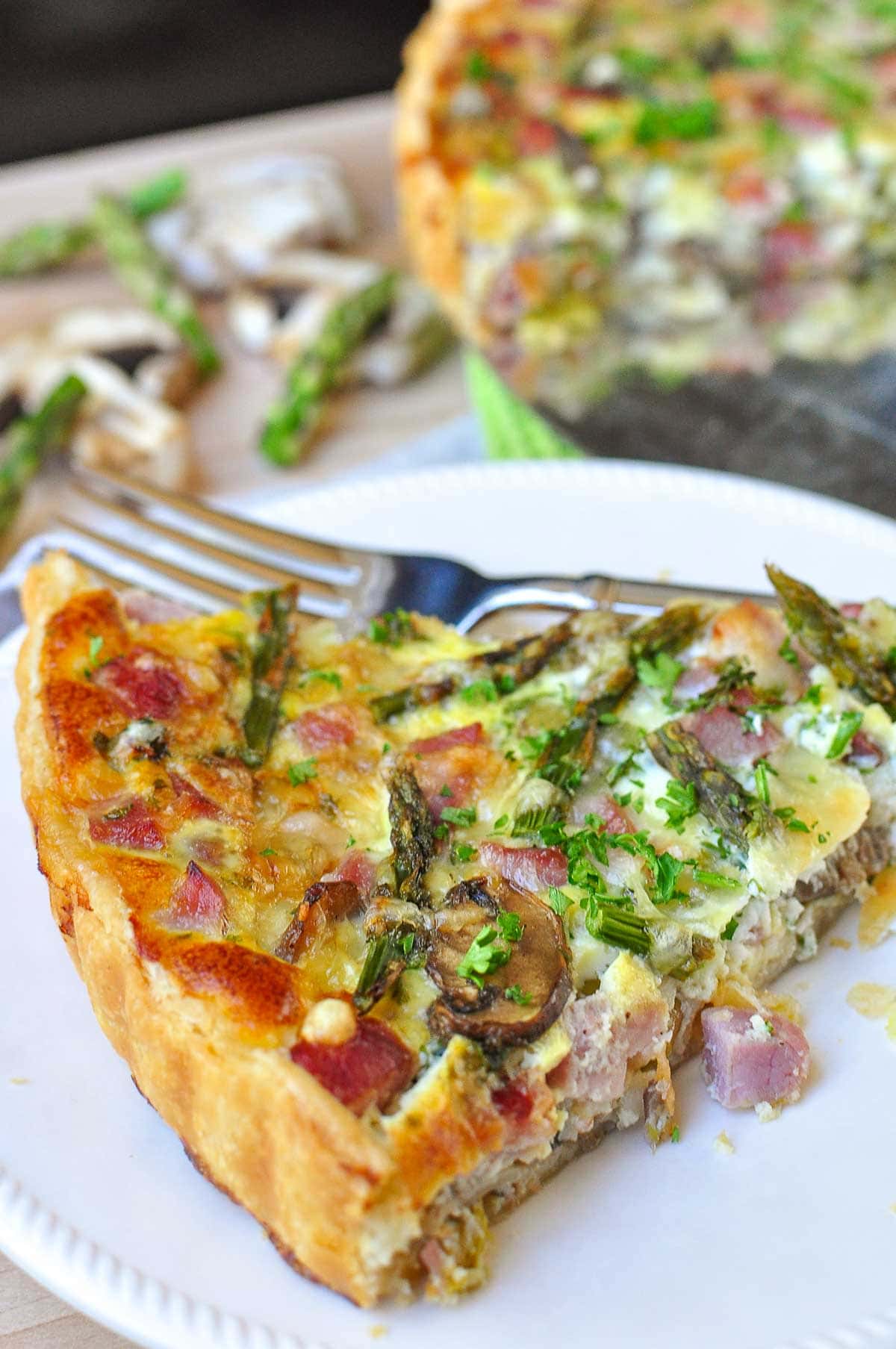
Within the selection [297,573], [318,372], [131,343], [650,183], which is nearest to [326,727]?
[297,573]

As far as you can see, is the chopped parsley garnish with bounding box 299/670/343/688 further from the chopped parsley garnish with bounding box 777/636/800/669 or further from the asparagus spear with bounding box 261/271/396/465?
the asparagus spear with bounding box 261/271/396/465

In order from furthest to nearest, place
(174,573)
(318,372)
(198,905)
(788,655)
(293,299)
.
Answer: (293,299), (318,372), (174,573), (788,655), (198,905)

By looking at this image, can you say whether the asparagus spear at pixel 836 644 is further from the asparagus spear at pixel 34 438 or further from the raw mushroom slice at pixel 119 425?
the asparagus spear at pixel 34 438

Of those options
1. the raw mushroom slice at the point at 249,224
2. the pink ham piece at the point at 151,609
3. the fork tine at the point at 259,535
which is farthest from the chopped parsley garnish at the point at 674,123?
the pink ham piece at the point at 151,609

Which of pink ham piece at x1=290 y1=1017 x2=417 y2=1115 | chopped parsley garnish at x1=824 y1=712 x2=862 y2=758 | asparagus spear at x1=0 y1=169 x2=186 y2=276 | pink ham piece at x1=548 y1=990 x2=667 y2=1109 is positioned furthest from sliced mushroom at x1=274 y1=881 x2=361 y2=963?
asparagus spear at x1=0 y1=169 x2=186 y2=276

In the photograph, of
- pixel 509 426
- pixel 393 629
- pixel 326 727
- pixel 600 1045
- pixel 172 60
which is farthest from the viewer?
pixel 172 60

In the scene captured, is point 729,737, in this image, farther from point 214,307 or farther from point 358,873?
point 214,307
